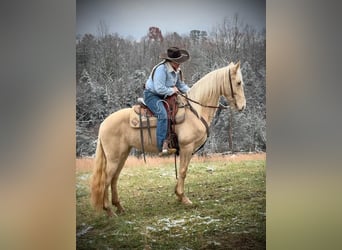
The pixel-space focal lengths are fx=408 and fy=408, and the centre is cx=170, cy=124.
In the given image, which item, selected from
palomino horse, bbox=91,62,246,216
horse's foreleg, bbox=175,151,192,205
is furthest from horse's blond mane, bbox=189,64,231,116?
horse's foreleg, bbox=175,151,192,205

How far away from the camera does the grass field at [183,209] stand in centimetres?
273

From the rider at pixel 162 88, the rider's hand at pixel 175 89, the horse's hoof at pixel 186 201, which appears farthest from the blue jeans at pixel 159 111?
the horse's hoof at pixel 186 201

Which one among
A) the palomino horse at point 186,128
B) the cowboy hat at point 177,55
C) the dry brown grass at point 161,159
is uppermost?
the cowboy hat at point 177,55

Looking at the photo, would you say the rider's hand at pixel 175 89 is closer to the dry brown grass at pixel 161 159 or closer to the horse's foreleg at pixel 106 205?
the dry brown grass at pixel 161 159

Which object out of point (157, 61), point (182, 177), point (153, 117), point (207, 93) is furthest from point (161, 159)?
point (157, 61)

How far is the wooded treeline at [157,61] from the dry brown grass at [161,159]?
42 mm

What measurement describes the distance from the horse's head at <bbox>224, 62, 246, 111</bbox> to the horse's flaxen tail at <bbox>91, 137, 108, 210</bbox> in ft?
3.12

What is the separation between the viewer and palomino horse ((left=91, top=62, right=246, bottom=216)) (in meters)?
2.77

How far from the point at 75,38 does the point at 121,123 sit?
658mm

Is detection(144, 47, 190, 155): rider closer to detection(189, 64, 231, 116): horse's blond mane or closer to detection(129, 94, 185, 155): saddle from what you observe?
detection(129, 94, 185, 155): saddle

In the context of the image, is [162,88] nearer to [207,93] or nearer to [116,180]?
[207,93]

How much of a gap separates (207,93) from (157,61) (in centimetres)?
41

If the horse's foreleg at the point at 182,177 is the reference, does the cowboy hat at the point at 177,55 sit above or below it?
above
